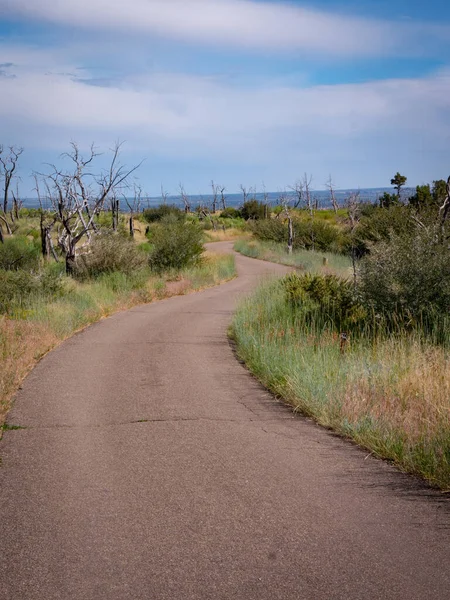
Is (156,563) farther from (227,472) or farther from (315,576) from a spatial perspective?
(227,472)

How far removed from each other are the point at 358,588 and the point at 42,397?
6187mm

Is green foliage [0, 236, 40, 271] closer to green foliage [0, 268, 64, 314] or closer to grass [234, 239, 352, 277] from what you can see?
green foliage [0, 268, 64, 314]

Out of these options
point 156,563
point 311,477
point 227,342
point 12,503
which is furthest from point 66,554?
point 227,342

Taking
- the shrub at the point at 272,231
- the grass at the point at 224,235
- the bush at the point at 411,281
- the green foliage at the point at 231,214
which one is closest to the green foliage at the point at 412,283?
the bush at the point at 411,281

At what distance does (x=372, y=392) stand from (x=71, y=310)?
10.4 m

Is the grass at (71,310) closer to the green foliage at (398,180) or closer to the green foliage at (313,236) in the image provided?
the green foliage at (313,236)

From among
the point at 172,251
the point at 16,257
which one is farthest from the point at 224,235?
the point at 172,251

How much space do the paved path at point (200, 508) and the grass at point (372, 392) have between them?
0.83ft

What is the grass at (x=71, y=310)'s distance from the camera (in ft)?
36.3

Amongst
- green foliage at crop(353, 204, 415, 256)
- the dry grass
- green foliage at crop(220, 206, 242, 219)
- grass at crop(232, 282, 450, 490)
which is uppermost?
green foliage at crop(220, 206, 242, 219)

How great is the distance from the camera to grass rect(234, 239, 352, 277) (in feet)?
100

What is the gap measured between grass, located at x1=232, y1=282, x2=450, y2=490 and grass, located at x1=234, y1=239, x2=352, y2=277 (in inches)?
625

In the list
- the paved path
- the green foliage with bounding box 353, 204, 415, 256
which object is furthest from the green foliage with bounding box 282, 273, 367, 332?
the green foliage with bounding box 353, 204, 415, 256

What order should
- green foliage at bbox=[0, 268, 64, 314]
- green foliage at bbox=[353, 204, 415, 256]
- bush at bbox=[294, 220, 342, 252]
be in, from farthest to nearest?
bush at bbox=[294, 220, 342, 252], green foliage at bbox=[353, 204, 415, 256], green foliage at bbox=[0, 268, 64, 314]
